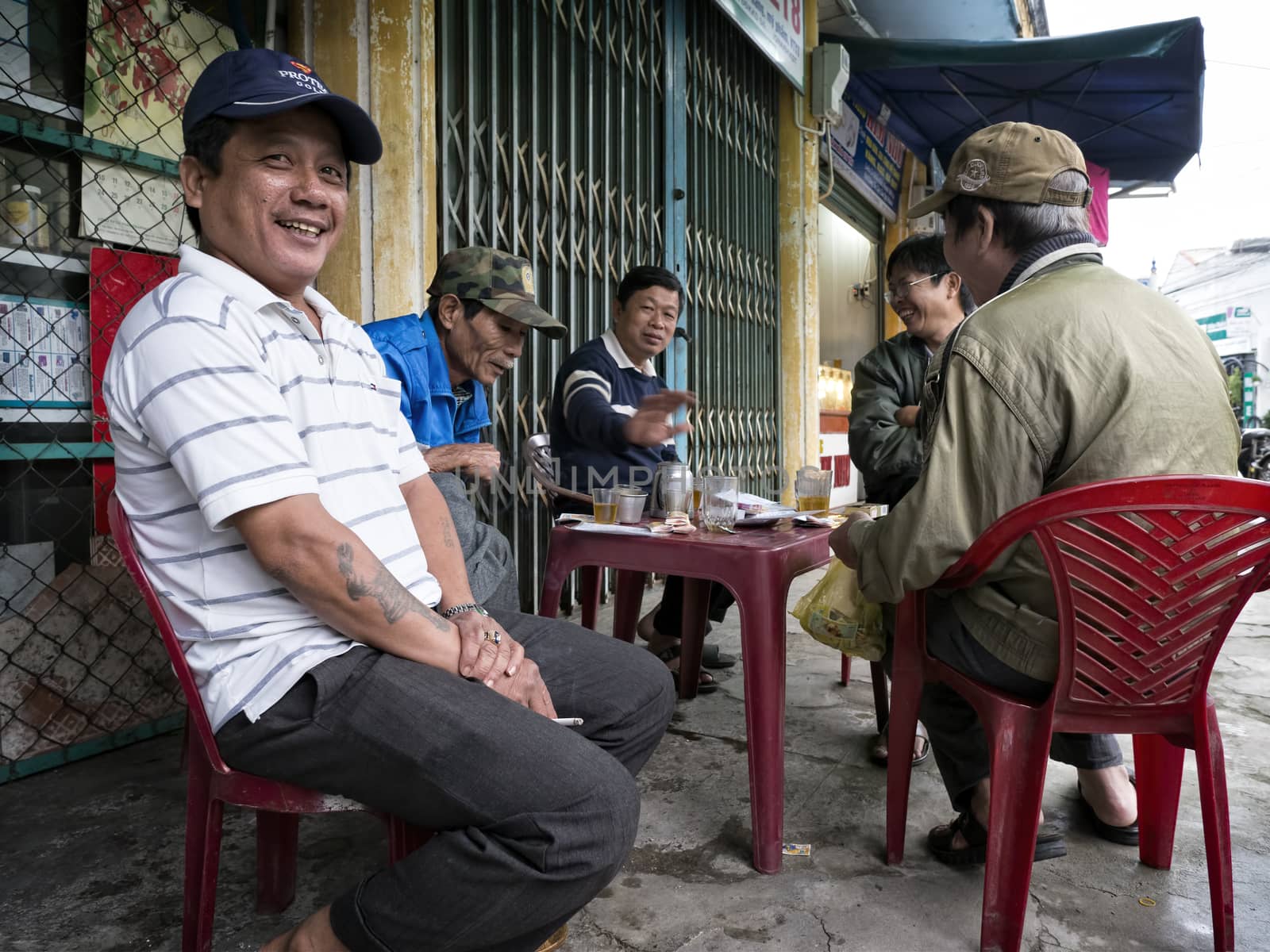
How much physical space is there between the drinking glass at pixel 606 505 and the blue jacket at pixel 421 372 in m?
0.51

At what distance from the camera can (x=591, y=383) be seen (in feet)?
9.98

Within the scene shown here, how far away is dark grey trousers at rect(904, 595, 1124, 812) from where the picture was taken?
166 cm

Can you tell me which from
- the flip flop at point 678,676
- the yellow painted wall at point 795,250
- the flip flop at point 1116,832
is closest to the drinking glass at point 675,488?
the flip flop at point 678,676

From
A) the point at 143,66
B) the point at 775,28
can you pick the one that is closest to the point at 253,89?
the point at 143,66

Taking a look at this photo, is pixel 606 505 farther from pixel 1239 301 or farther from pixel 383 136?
pixel 1239 301

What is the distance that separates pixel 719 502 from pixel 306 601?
117cm

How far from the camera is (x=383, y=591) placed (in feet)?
3.95

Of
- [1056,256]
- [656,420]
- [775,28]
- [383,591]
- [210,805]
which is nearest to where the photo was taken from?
[383,591]

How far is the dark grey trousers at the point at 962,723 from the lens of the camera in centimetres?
166

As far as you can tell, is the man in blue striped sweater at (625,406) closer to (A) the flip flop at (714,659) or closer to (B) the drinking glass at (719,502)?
(A) the flip flop at (714,659)

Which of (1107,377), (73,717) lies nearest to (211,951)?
(73,717)

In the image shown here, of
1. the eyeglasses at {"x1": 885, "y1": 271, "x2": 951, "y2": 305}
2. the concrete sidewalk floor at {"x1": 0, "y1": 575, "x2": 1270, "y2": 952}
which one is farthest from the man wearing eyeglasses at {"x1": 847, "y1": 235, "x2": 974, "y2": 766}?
the concrete sidewalk floor at {"x1": 0, "y1": 575, "x2": 1270, "y2": 952}

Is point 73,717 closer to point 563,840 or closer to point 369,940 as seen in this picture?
point 369,940

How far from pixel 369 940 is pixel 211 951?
0.66 meters
